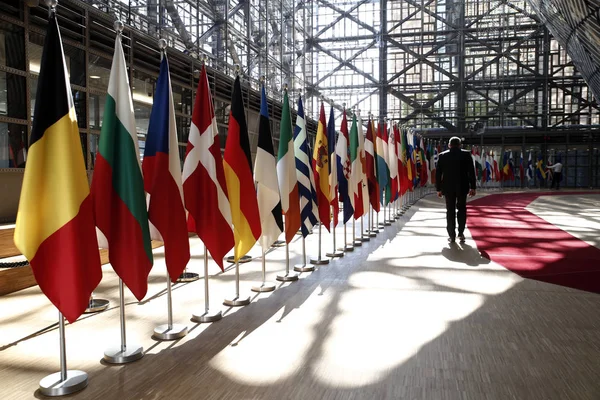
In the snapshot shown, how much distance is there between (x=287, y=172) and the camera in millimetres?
5426

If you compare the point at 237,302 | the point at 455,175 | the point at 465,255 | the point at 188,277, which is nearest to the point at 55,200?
the point at 237,302

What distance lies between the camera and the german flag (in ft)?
9.02

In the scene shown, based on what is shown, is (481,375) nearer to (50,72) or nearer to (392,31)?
(50,72)

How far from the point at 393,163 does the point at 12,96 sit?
6794mm

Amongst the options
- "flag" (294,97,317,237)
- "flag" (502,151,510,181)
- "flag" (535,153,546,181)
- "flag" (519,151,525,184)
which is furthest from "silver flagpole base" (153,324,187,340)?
"flag" (535,153,546,181)

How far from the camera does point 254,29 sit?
18.0 meters

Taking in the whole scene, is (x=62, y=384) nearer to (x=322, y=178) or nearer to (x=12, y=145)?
(x=322, y=178)

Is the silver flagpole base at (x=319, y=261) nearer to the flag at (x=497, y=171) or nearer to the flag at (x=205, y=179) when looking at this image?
the flag at (x=205, y=179)

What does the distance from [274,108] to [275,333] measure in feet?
45.8

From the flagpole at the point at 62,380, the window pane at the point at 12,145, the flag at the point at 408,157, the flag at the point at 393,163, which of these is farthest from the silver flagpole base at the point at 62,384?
the flag at the point at 408,157

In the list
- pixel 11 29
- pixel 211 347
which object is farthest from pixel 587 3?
pixel 211 347

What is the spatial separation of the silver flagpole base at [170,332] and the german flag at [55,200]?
0.91 metres

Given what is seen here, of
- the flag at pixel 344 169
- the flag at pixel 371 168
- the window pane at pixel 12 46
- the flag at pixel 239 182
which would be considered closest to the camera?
the flag at pixel 239 182

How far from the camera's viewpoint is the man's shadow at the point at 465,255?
22.2 ft
